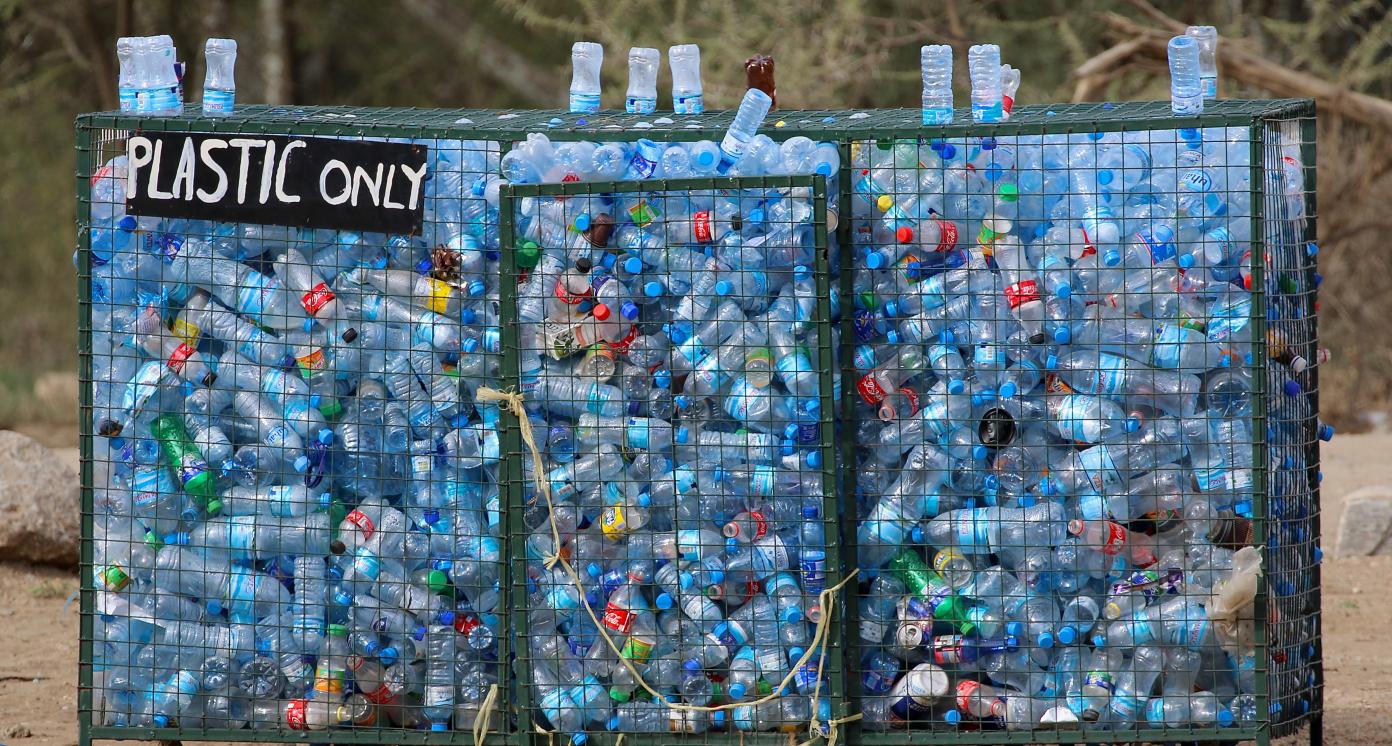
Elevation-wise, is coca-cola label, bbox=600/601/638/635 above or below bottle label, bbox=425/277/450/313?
below

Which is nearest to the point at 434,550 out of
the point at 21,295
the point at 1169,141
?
the point at 1169,141

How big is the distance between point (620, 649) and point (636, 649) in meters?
0.04

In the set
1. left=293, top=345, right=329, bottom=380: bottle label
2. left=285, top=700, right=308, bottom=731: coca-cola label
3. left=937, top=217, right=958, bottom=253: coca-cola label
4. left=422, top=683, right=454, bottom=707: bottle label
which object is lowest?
left=285, top=700, right=308, bottom=731: coca-cola label

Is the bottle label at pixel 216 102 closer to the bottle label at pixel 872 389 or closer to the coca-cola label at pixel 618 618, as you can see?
the coca-cola label at pixel 618 618

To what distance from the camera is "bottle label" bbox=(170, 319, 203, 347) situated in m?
4.40

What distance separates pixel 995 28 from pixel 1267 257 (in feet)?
37.2

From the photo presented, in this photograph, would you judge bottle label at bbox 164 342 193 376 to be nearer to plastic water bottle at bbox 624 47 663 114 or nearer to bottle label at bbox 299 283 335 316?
bottle label at bbox 299 283 335 316

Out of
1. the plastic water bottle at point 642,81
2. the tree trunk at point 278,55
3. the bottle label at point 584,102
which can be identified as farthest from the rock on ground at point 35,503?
the tree trunk at point 278,55

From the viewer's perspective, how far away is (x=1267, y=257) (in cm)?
417

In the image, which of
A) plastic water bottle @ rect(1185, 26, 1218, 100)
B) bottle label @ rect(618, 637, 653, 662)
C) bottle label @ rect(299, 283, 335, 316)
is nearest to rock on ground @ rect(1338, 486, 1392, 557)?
plastic water bottle @ rect(1185, 26, 1218, 100)

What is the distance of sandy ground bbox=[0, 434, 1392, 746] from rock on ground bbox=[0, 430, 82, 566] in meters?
0.17

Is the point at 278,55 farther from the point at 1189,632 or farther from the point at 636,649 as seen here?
the point at 1189,632

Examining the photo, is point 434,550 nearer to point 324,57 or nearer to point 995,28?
point 995,28

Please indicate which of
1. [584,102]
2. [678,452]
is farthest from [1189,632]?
[584,102]
